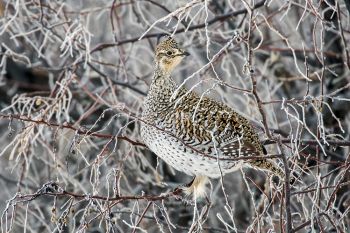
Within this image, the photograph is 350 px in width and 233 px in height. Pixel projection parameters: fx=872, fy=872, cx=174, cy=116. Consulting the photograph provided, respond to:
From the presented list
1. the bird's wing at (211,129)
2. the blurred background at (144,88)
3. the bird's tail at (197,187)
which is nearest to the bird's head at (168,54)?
the blurred background at (144,88)

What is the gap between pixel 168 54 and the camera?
5.30 m

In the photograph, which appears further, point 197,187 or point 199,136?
point 197,187

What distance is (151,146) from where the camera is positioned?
499cm

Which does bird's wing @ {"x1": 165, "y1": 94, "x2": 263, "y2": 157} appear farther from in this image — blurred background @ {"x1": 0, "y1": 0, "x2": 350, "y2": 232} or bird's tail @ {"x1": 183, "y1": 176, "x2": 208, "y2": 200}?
bird's tail @ {"x1": 183, "y1": 176, "x2": 208, "y2": 200}

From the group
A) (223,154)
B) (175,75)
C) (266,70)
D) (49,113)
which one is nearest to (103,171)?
(175,75)

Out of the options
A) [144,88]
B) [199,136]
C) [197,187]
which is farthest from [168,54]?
[144,88]

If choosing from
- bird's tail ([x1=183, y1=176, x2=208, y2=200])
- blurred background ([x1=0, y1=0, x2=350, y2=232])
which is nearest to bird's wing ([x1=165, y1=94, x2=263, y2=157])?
blurred background ([x1=0, y1=0, x2=350, y2=232])

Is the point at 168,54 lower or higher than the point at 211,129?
higher

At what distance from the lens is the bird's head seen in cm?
526

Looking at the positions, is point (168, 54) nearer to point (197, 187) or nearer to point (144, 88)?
point (197, 187)

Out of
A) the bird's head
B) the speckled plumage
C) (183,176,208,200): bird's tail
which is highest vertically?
the bird's head

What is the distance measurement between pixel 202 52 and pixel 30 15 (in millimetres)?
1683

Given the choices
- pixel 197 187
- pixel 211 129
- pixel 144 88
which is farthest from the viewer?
pixel 144 88

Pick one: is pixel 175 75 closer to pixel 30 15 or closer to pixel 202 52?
pixel 202 52
